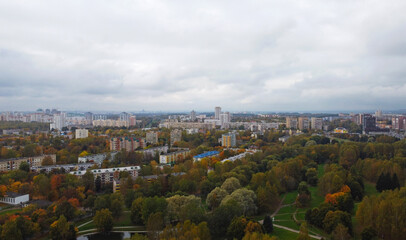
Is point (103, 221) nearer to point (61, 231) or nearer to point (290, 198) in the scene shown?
point (61, 231)

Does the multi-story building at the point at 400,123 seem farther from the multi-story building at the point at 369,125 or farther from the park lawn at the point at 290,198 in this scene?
the park lawn at the point at 290,198

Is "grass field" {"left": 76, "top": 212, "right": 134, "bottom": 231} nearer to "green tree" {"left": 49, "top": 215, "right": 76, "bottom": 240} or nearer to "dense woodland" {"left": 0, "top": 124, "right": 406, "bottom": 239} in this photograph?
"dense woodland" {"left": 0, "top": 124, "right": 406, "bottom": 239}

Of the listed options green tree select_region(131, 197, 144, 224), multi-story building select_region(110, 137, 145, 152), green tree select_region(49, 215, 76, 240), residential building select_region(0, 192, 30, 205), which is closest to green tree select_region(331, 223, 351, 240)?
green tree select_region(131, 197, 144, 224)

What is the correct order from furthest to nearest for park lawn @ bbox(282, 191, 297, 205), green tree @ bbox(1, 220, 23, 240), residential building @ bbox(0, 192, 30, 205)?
residential building @ bbox(0, 192, 30, 205)
park lawn @ bbox(282, 191, 297, 205)
green tree @ bbox(1, 220, 23, 240)

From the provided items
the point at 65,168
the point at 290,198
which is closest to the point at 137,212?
the point at 290,198

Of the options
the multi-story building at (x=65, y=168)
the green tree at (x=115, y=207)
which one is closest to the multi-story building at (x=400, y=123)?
the multi-story building at (x=65, y=168)

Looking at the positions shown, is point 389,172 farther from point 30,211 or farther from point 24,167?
point 24,167
